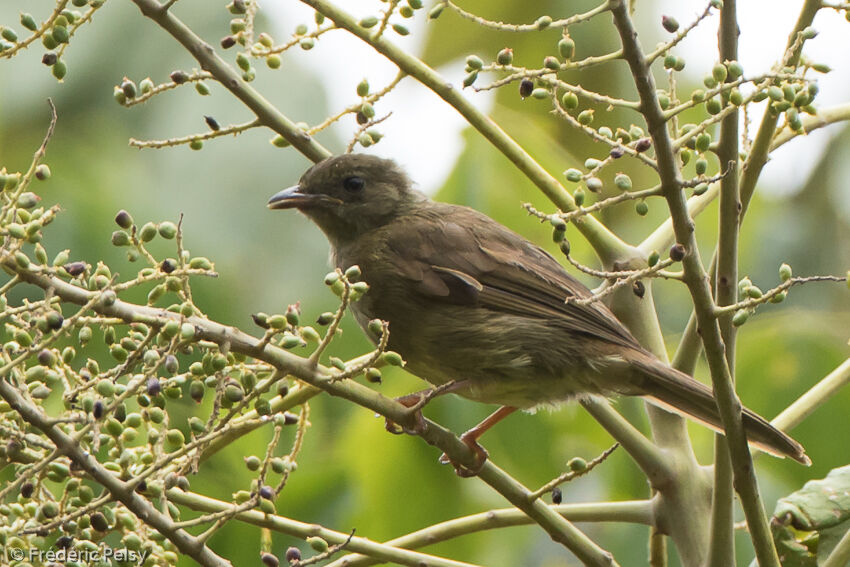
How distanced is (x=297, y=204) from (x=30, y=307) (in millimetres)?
2452

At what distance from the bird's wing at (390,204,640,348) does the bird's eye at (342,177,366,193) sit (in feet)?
1.20

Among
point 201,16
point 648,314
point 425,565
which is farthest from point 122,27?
point 425,565

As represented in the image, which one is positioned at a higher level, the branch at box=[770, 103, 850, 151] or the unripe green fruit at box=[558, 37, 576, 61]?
the branch at box=[770, 103, 850, 151]

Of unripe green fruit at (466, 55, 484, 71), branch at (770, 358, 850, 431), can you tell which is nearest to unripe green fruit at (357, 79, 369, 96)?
unripe green fruit at (466, 55, 484, 71)

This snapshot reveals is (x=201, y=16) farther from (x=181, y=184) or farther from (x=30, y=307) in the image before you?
(x=30, y=307)

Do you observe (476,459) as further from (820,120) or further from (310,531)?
(820,120)

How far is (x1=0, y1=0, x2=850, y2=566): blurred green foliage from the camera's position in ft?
12.5

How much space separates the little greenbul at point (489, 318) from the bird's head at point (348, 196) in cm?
1

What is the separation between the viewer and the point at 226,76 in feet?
9.22

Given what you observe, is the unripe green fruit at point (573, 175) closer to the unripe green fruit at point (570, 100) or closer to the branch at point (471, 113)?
the unripe green fruit at point (570, 100)

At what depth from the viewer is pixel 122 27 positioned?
541 centimetres

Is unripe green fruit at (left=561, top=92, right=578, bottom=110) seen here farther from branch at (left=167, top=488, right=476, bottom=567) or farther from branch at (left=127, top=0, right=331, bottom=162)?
branch at (left=167, top=488, right=476, bottom=567)

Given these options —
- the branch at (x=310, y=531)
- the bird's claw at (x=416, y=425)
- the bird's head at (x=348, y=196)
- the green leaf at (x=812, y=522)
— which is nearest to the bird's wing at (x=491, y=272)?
the bird's head at (x=348, y=196)

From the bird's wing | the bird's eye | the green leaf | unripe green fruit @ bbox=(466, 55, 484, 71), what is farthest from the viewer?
the bird's eye
